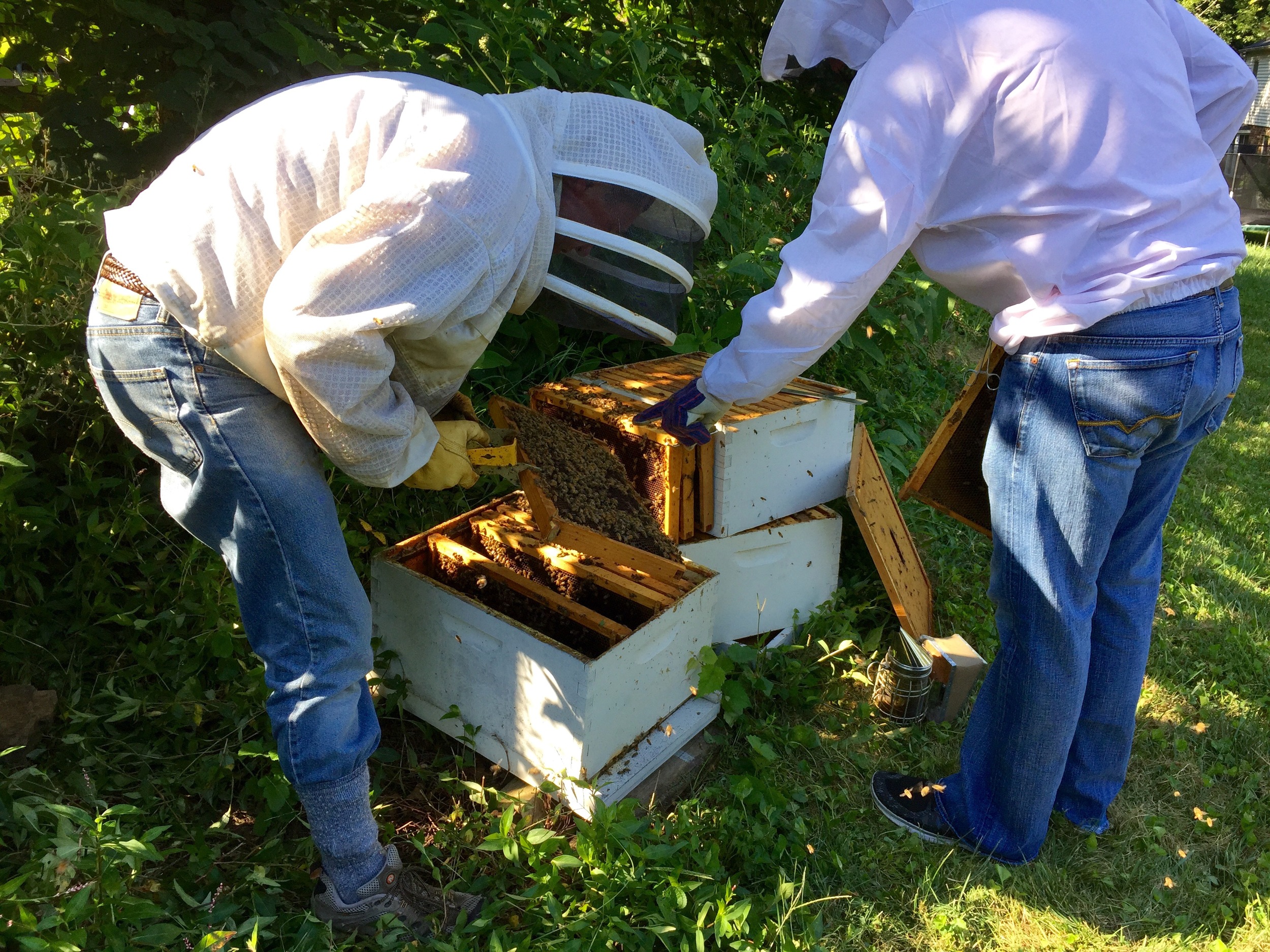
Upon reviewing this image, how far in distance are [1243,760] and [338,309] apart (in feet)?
9.71

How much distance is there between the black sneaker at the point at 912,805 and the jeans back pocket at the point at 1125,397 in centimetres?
111

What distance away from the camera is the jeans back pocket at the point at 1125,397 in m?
1.89

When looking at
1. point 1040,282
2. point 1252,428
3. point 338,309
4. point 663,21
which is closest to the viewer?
point 338,309

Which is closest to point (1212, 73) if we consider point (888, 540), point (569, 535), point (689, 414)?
point (689, 414)

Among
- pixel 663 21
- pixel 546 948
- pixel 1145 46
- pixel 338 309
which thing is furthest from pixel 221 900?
pixel 663 21

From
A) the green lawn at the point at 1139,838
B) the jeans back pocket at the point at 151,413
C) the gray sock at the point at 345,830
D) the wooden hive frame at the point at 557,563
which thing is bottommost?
the green lawn at the point at 1139,838

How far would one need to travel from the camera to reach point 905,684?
288 centimetres

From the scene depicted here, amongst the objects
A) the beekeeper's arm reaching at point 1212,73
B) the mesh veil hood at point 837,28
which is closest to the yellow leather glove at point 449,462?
the mesh veil hood at point 837,28

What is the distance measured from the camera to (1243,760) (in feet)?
9.26

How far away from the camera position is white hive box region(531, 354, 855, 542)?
278 cm

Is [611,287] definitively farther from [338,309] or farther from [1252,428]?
[1252,428]

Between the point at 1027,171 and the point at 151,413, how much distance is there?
181 centimetres

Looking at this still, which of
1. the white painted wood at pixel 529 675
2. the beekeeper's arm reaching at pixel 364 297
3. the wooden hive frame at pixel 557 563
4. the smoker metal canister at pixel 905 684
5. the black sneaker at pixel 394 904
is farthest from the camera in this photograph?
the smoker metal canister at pixel 905 684

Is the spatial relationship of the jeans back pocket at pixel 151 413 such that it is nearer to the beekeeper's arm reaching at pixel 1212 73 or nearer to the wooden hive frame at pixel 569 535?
the wooden hive frame at pixel 569 535
